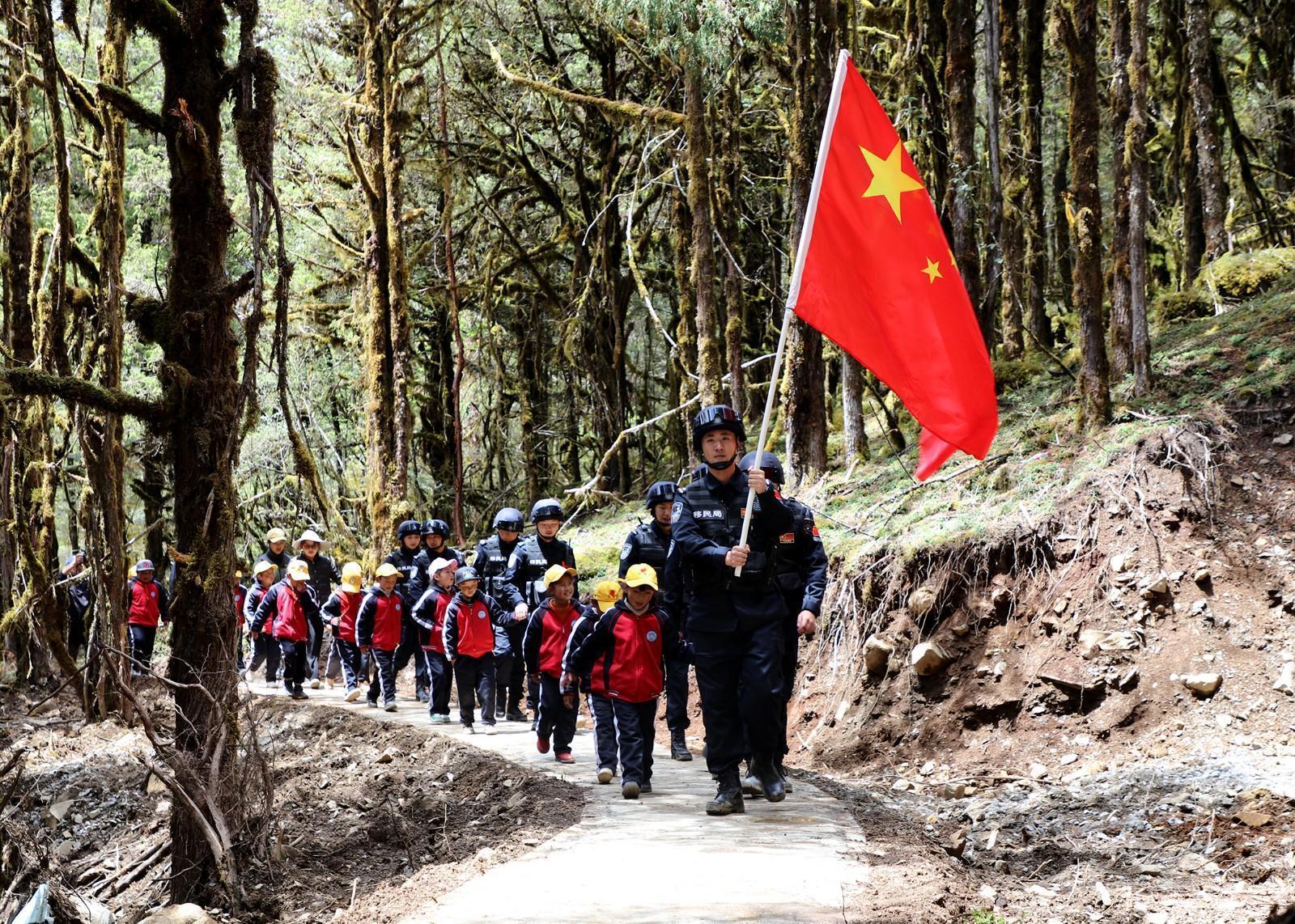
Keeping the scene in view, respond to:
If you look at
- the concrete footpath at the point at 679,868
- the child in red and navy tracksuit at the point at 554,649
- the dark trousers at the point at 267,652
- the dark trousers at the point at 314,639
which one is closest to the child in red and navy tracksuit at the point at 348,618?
the dark trousers at the point at 314,639

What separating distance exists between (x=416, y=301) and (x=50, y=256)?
713 inches

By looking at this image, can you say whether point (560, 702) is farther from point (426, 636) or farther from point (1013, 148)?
point (1013, 148)

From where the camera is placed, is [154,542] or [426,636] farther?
[154,542]

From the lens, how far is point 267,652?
57.9ft

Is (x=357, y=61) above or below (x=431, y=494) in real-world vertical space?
above

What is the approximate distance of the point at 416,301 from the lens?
95.3 feet

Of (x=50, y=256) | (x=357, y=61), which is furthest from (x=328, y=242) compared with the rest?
(x=50, y=256)

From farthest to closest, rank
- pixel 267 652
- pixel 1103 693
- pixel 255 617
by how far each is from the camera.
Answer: pixel 267 652
pixel 255 617
pixel 1103 693

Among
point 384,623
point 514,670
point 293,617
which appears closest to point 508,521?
point 514,670

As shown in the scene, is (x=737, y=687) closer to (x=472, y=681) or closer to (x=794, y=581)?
(x=794, y=581)

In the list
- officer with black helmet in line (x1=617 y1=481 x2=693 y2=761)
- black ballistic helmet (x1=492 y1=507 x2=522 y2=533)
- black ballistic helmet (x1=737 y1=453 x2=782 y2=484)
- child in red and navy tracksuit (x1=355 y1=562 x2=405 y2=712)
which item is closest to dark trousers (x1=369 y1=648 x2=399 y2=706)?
child in red and navy tracksuit (x1=355 y1=562 x2=405 y2=712)

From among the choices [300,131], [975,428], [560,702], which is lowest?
[560,702]

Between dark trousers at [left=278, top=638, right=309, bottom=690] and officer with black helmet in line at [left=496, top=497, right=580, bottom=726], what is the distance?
4984 mm

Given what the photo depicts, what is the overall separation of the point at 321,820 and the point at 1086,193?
9377 mm
